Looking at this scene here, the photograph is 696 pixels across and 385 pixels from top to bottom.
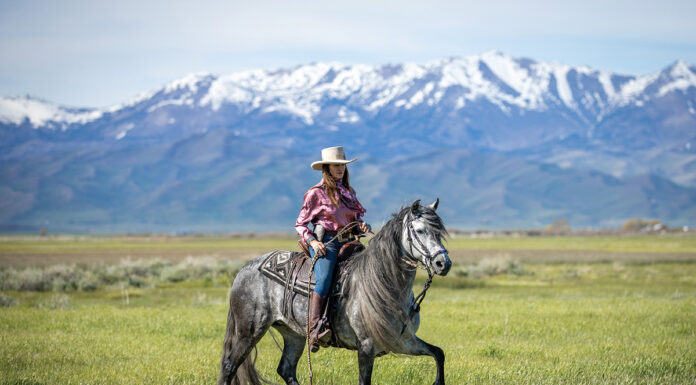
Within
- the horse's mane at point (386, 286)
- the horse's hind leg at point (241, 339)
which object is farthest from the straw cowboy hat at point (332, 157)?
the horse's hind leg at point (241, 339)

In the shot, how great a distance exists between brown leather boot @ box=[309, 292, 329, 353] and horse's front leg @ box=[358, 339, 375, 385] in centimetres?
62

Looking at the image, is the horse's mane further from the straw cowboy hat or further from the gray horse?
the straw cowboy hat

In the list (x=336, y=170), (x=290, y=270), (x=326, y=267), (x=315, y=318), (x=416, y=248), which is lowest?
(x=315, y=318)

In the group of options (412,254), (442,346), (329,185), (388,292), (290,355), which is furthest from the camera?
(442,346)

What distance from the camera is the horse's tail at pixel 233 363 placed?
→ 11047 mm

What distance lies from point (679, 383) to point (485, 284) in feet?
110

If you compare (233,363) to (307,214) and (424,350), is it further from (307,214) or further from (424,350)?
(424,350)

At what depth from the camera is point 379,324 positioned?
962 centimetres

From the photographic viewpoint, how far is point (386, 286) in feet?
31.9

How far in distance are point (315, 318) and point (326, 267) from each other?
685 mm

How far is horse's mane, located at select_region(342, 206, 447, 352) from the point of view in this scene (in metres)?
9.63

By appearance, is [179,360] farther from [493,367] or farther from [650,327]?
[650,327]

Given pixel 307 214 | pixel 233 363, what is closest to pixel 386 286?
pixel 307 214

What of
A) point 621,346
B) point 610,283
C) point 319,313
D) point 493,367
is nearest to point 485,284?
point 610,283
